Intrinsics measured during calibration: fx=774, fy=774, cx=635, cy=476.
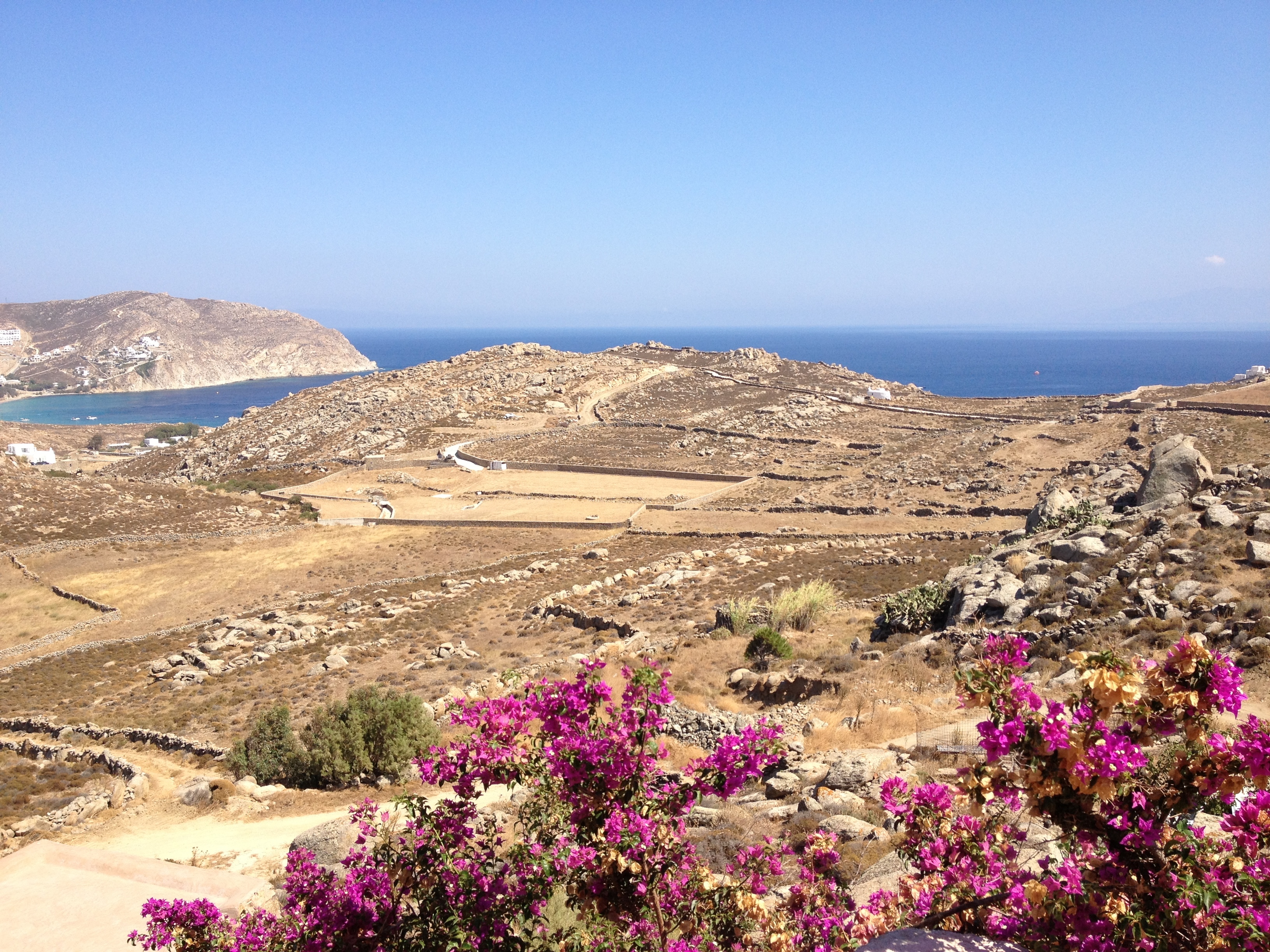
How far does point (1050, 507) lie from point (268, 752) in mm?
19002

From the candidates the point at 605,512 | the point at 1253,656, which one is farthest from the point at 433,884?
the point at 605,512

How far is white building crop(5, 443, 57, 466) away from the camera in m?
67.9

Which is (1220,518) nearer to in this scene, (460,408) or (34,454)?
(460,408)

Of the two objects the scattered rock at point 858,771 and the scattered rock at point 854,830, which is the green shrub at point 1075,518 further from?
the scattered rock at point 854,830

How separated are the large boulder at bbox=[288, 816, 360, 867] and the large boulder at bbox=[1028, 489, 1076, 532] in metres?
18.1

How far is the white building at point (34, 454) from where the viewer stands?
67875mm

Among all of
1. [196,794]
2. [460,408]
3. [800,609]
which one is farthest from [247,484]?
[800,609]

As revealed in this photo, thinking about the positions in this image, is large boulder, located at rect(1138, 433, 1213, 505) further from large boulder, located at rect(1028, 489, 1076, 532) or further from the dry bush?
the dry bush

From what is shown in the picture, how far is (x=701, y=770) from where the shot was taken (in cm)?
355

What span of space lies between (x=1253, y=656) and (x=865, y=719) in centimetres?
474

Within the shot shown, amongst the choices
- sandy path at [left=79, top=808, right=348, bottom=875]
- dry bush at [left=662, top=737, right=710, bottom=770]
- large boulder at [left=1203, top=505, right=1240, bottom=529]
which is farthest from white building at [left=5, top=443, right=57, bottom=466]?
large boulder at [left=1203, top=505, right=1240, bottom=529]

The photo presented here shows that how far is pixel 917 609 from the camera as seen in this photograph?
1556 centimetres

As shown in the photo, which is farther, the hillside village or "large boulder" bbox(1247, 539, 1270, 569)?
"large boulder" bbox(1247, 539, 1270, 569)

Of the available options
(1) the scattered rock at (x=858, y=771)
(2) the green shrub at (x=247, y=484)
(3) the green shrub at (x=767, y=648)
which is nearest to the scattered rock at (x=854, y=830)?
(1) the scattered rock at (x=858, y=771)
